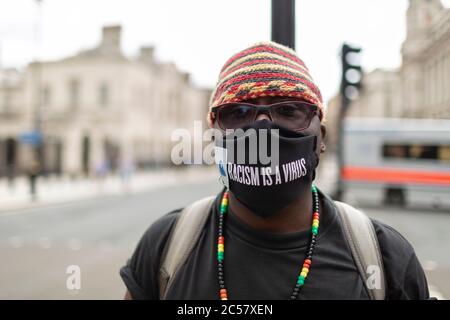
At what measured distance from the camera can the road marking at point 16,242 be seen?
6831 mm

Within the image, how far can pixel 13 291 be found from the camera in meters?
4.11

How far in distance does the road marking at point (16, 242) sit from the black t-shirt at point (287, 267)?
6524 millimetres

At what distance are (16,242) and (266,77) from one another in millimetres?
7259

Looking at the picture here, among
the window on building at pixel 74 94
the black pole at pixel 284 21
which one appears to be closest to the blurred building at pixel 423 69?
the black pole at pixel 284 21

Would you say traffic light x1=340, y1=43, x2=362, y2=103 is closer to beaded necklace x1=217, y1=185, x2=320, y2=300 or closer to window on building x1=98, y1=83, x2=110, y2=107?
beaded necklace x1=217, y1=185, x2=320, y2=300

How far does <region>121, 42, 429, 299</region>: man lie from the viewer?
3.82ft

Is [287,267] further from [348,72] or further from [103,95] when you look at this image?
[103,95]

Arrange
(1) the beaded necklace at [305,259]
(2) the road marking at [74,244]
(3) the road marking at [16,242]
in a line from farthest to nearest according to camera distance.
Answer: (3) the road marking at [16,242]
(2) the road marking at [74,244]
(1) the beaded necklace at [305,259]

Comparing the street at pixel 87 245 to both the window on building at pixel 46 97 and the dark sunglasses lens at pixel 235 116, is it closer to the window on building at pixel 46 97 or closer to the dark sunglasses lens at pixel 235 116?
the dark sunglasses lens at pixel 235 116

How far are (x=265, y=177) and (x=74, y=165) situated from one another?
2888 centimetres

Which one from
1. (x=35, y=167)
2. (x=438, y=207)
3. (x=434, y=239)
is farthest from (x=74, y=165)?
(x=438, y=207)

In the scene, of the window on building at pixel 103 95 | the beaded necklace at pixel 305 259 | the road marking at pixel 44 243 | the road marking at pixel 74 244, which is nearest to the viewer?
the beaded necklace at pixel 305 259

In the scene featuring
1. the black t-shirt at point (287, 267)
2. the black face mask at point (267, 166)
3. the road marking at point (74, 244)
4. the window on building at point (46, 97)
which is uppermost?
the window on building at point (46, 97)
